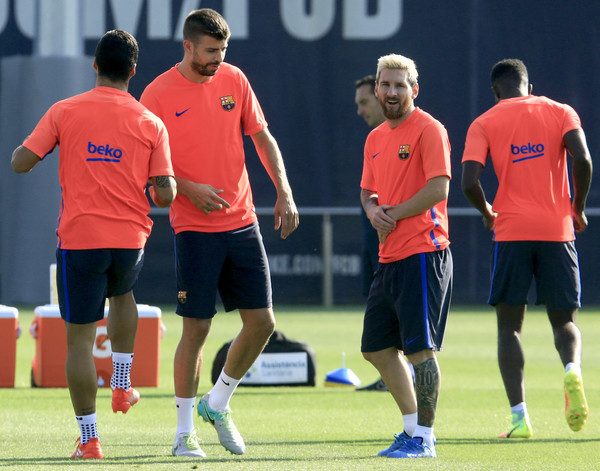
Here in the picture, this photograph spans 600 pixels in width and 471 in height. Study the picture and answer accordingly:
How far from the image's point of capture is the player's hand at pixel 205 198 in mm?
5391

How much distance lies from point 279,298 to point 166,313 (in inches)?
114

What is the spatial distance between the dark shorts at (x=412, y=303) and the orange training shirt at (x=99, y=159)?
47.6 inches

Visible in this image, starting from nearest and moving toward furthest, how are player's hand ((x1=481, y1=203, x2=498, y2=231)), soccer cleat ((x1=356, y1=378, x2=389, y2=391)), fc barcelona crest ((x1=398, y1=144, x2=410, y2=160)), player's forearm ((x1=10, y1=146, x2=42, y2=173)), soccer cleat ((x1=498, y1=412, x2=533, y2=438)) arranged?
player's forearm ((x1=10, y1=146, x2=42, y2=173))
fc barcelona crest ((x1=398, y1=144, x2=410, y2=160))
soccer cleat ((x1=498, y1=412, x2=533, y2=438))
player's hand ((x1=481, y1=203, x2=498, y2=231))
soccer cleat ((x1=356, y1=378, x2=389, y2=391))

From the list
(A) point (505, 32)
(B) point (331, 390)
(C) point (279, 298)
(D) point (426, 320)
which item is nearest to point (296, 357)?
(B) point (331, 390)

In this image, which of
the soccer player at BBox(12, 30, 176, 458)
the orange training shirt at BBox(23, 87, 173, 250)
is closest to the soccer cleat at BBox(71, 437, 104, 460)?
the soccer player at BBox(12, 30, 176, 458)

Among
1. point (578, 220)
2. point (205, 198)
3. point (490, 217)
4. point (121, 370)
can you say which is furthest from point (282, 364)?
point (205, 198)

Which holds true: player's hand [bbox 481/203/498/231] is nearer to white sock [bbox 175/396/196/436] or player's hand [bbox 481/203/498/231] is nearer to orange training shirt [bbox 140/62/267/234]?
orange training shirt [bbox 140/62/267/234]

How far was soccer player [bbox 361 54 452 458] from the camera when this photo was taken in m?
5.39

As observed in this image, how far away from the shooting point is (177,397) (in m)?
5.50

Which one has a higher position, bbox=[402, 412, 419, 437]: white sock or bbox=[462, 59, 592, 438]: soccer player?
bbox=[462, 59, 592, 438]: soccer player

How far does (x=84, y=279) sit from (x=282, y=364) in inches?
150

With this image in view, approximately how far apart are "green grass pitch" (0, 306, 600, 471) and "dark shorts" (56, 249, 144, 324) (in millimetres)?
668

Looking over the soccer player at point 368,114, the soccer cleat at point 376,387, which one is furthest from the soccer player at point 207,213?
the soccer cleat at point 376,387

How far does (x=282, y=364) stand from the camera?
8797 millimetres
